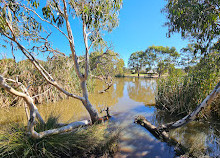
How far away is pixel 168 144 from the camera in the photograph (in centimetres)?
252

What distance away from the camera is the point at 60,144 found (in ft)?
5.65

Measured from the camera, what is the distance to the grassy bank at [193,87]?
136 inches

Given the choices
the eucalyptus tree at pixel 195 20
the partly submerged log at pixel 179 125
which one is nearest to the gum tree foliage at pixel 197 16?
the eucalyptus tree at pixel 195 20

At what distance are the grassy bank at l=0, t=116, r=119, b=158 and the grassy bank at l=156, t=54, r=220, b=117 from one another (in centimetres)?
312

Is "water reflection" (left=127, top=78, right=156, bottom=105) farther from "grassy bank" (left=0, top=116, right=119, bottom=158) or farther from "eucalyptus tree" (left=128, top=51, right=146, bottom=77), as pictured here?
"eucalyptus tree" (left=128, top=51, right=146, bottom=77)

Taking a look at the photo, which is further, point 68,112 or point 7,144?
point 68,112

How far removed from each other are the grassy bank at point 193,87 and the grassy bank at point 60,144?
3.12m

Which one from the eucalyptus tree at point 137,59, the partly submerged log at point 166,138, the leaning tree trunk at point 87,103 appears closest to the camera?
the partly submerged log at point 166,138

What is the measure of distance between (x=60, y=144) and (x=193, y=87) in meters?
4.50

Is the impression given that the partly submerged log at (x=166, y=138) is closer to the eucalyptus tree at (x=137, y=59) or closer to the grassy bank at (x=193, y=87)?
the grassy bank at (x=193, y=87)

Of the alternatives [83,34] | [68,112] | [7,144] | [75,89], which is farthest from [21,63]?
[7,144]

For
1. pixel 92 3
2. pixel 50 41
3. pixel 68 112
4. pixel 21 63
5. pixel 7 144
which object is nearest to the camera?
pixel 7 144

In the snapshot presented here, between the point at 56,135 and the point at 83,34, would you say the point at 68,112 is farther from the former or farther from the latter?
the point at 83,34

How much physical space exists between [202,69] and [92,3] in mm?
4167
